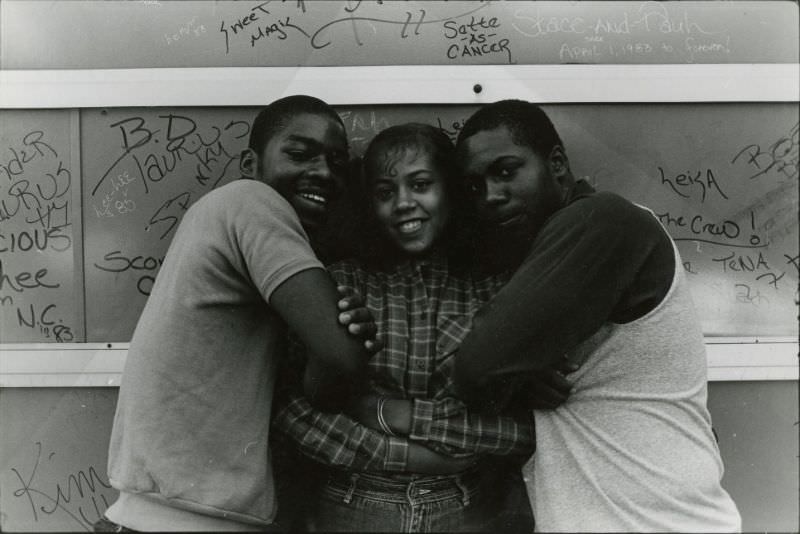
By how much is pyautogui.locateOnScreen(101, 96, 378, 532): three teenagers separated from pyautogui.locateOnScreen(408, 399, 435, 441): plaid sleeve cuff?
0.26m

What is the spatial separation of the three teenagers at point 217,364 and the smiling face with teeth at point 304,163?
398 mm

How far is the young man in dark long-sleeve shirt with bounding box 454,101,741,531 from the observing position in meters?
1.72

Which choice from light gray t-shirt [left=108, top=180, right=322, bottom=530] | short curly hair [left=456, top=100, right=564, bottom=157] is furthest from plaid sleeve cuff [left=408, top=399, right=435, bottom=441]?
short curly hair [left=456, top=100, right=564, bottom=157]

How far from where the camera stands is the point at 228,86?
2592 millimetres

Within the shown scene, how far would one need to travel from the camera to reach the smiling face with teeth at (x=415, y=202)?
86.0 inches

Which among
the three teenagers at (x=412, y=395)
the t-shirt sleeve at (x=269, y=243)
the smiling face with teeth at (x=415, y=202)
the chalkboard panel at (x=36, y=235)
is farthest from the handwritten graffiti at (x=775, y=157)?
the chalkboard panel at (x=36, y=235)

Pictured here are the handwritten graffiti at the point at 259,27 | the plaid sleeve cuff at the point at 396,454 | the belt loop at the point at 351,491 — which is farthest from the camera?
the handwritten graffiti at the point at 259,27

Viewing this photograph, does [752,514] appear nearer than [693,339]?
No

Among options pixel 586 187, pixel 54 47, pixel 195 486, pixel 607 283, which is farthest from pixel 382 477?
pixel 54 47

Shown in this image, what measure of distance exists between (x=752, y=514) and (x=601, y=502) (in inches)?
54.4

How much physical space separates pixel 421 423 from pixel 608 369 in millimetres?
581

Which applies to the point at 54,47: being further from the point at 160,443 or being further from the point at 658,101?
the point at 658,101

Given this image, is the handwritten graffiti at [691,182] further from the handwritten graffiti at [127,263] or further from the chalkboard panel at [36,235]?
the chalkboard panel at [36,235]

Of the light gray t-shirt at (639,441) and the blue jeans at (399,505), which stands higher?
the light gray t-shirt at (639,441)
